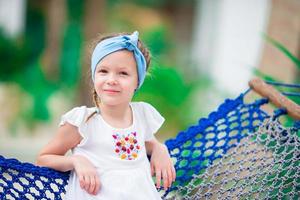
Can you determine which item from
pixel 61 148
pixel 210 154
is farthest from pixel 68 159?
Result: pixel 210 154

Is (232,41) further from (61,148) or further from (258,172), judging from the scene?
(61,148)

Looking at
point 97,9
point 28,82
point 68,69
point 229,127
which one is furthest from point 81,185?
point 68,69

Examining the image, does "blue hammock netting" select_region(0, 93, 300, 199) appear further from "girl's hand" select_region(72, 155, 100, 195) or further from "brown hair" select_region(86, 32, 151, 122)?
"brown hair" select_region(86, 32, 151, 122)

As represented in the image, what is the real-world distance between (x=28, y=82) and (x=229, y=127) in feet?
17.2

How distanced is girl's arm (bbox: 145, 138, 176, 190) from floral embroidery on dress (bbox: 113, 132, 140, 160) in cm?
11

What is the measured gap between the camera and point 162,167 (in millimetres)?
2352

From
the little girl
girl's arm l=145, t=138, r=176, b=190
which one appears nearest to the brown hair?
the little girl

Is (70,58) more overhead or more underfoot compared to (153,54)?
more overhead

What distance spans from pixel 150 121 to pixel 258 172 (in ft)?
1.66

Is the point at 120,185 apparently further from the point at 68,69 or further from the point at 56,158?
the point at 68,69

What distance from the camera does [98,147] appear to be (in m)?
2.21

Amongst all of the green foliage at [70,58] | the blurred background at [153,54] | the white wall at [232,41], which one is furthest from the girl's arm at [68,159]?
the green foliage at [70,58]

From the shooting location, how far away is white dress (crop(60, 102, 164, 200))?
217cm

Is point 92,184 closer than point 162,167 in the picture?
Yes
